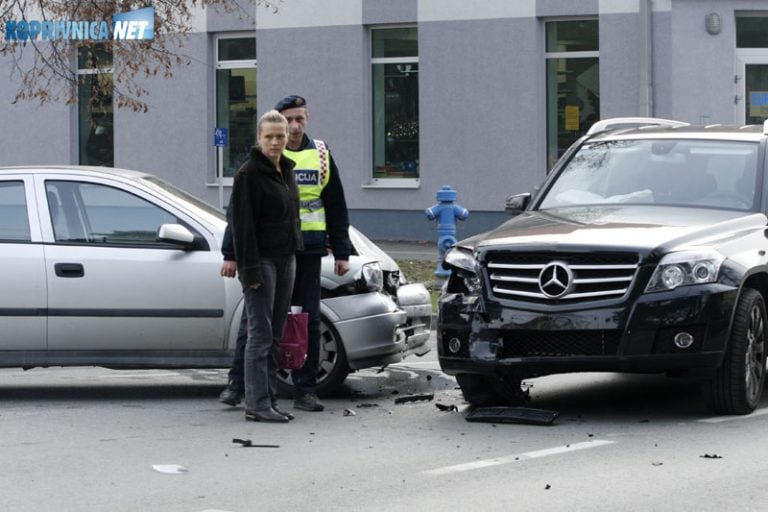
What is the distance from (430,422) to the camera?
9.34m

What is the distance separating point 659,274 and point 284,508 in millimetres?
3010

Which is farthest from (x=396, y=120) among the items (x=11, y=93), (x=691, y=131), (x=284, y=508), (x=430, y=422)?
(x=284, y=508)

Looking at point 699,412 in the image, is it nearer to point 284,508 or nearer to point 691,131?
point 691,131

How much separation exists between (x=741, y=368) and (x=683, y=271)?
0.68 m

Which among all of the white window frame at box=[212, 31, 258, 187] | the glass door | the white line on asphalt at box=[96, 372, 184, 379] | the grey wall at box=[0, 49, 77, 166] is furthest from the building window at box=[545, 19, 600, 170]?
the white line on asphalt at box=[96, 372, 184, 379]

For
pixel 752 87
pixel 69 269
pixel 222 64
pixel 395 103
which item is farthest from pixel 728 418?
pixel 222 64

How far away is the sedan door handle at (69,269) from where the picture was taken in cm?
1017

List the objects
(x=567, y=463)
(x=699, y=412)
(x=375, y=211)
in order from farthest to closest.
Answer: (x=375, y=211) → (x=699, y=412) → (x=567, y=463)

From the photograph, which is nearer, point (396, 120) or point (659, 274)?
point (659, 274)

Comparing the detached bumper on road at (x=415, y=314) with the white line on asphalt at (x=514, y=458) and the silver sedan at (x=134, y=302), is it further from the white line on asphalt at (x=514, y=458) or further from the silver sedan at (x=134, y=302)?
the white line on asphalt at (x=514, y=458)

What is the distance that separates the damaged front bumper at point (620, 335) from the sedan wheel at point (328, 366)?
1342 mm

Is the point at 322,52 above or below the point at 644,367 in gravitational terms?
above

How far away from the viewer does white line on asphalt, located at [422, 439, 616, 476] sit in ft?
25.2

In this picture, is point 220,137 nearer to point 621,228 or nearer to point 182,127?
point 182,127
